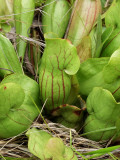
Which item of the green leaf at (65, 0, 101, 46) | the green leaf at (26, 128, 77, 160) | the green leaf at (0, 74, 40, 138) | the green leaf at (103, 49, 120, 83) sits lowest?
the green leaf at (26, 128, 77, 160)

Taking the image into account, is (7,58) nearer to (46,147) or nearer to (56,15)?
(56,15)

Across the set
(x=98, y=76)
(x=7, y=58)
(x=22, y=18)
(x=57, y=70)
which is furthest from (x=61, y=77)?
(x=22, y=18)

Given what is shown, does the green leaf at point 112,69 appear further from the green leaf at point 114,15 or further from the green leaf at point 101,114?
the green leaf at point 114,15

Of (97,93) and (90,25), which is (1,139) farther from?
(90,25)

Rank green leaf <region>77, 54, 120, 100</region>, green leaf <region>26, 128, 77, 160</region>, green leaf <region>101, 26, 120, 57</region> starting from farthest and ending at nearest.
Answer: green leaf <region>101, 26, 120, 57</region>
green leaf <region>77, 54, 120, 100</region>
green leaf <region>26, 128, 77, 160</region>

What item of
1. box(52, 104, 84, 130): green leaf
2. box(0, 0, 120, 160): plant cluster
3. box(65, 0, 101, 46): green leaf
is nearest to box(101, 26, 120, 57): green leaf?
box(0, 0, 120, 160): plant cluster

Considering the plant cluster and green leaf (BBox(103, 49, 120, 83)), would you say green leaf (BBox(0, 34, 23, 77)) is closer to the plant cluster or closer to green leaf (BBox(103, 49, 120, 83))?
the plant cluster

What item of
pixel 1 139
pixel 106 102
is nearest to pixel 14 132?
pixel 1 139
